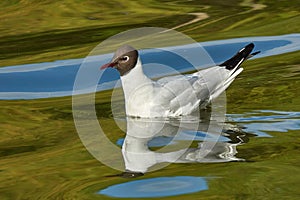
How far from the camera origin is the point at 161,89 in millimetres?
7684

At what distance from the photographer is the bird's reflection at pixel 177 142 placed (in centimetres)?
650

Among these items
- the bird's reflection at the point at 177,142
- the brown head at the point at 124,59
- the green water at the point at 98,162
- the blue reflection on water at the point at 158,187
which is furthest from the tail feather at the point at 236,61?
the blue reflection on water at the point at 158,187

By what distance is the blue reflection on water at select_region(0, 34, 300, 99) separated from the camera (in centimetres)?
923

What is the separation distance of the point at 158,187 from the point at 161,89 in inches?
74.6

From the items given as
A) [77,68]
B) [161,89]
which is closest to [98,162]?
[161,89]

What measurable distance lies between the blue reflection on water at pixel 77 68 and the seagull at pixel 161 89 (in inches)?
51.8

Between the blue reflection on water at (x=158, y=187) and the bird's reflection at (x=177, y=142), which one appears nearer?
the blue reflection on water at (x=158, y=187)

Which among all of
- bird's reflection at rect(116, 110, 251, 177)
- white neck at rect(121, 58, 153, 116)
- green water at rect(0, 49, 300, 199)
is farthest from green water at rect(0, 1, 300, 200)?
white neck at rect(121, 58, 153, 116)

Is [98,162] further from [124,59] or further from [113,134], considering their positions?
[124,59]

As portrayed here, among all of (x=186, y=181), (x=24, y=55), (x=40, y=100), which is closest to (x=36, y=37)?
(x=24, y=55)

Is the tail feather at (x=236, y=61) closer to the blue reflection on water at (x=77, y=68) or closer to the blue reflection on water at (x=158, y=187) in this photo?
the blue reflection on water at (x=77, y=68)

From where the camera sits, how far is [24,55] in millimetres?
10398

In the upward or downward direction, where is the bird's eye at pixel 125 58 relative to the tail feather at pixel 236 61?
upward

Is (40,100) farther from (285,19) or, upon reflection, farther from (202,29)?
(285,19)
